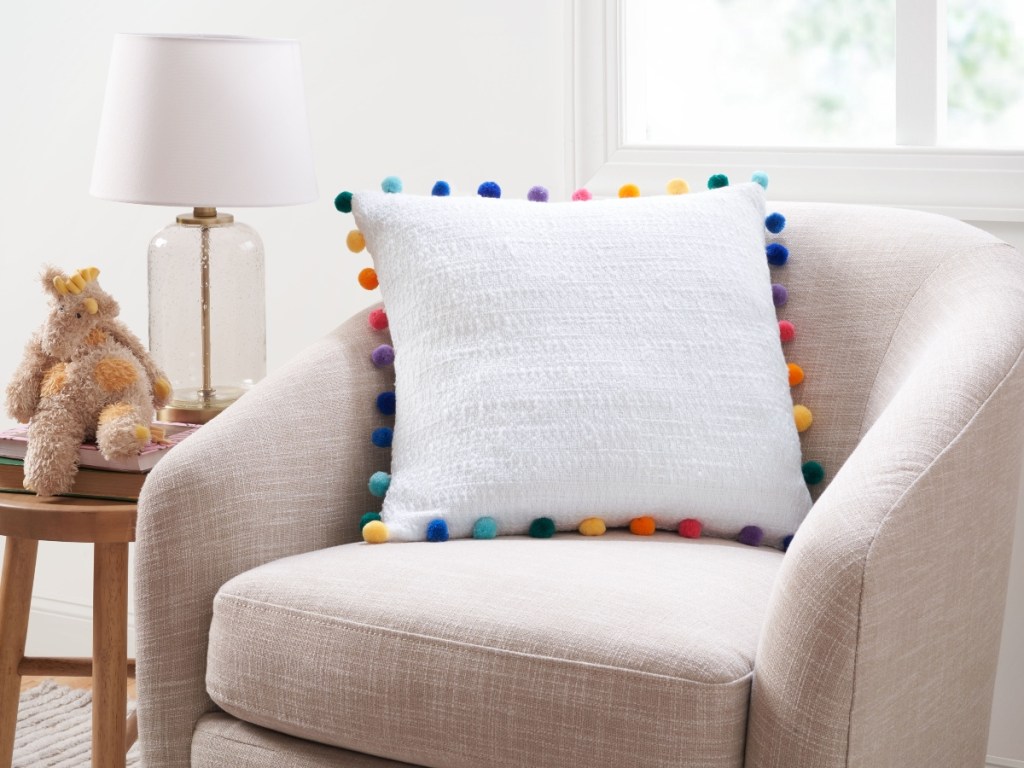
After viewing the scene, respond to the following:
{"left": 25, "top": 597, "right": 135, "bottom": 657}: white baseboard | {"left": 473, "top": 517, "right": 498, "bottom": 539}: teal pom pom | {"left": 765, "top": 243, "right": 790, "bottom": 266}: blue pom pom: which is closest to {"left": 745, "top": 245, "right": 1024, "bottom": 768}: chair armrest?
{"left": 765, "top": 243, "right": 790, "bottom": 266}: blue pom pom

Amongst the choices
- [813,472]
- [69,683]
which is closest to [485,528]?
[813,472]

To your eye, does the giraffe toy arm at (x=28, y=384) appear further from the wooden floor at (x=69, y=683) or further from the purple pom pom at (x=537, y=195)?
the wooden floor at (x=69, y=683)

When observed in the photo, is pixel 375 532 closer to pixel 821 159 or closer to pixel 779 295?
pixel 779 295

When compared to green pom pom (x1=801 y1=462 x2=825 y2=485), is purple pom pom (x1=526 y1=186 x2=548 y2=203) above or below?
above

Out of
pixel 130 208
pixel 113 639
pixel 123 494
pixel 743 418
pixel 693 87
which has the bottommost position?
pixel 113 639

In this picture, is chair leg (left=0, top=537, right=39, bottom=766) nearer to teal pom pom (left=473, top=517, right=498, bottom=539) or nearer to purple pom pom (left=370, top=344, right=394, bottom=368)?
purple pom pom (left=370, top=344, right=394, bottom=368)

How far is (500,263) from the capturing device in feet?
5.25

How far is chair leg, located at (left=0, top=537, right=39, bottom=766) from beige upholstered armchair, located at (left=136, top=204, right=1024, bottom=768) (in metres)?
0.45

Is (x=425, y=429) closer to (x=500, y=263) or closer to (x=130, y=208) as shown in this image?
(x=500, y=263)

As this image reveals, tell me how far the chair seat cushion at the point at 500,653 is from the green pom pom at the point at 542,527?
0.07 meters

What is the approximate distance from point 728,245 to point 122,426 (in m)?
0.78

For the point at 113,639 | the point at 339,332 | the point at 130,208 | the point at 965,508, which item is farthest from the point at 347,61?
the point at 965,508

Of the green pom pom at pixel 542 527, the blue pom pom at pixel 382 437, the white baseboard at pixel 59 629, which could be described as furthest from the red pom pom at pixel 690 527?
the white baseboard at pixel 59 629

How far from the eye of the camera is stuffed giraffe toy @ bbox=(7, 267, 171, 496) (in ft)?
5.39
